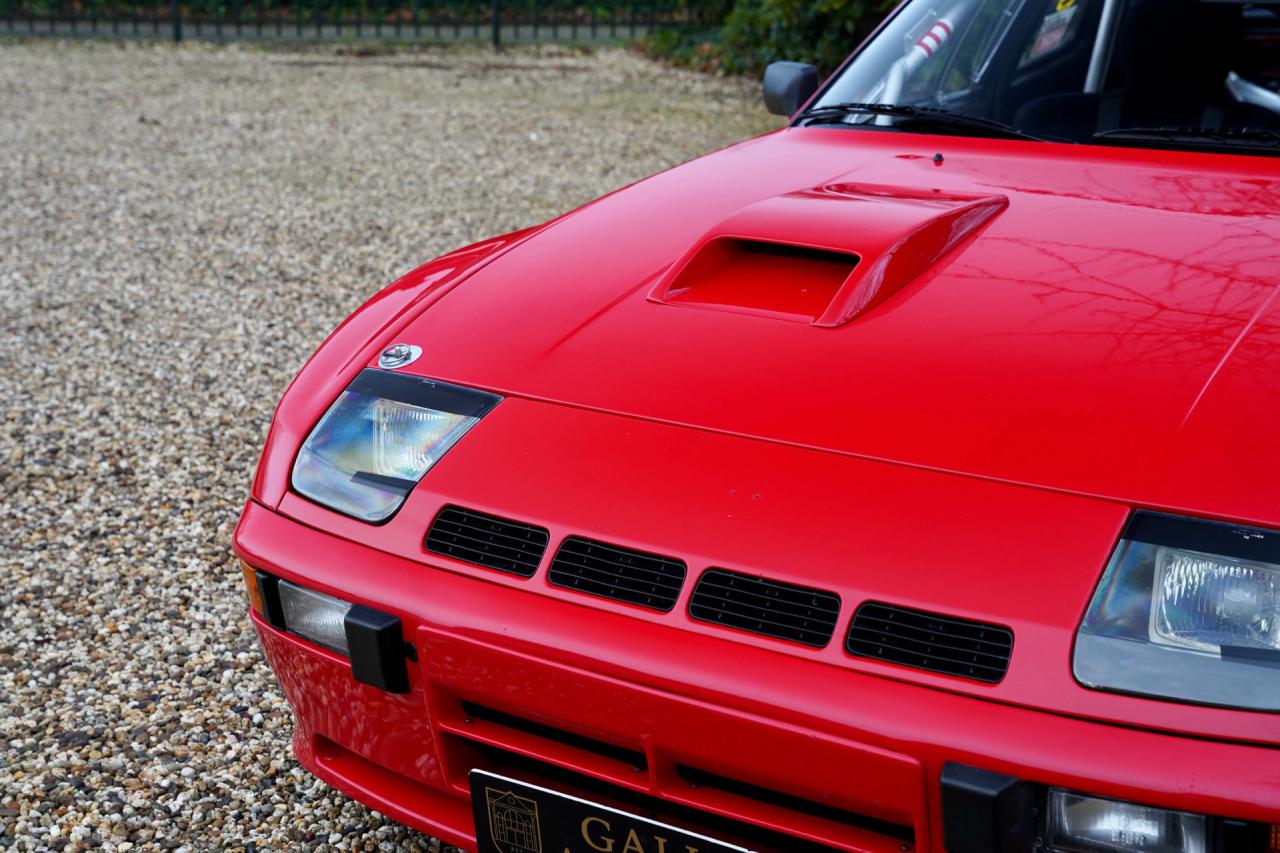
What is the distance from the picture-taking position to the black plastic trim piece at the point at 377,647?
1.65 metres

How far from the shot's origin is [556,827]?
161 cm

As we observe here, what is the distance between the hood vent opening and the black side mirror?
1.21m

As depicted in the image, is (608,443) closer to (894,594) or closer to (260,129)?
(894,594)

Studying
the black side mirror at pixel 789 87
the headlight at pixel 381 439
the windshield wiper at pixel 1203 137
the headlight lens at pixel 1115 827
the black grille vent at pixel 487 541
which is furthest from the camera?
the black side mirror at pixel 789 87

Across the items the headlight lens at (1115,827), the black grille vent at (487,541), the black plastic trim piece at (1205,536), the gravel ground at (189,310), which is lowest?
the gravel ground at (189,310)

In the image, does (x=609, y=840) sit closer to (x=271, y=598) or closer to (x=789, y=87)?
(x=271, y=598)

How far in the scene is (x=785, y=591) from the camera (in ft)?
4.84

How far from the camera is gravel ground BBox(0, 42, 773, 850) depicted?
7.97 feet

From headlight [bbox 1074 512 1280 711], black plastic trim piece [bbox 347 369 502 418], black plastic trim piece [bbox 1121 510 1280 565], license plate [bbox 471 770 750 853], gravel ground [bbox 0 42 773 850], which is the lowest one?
gravel ground [bbox 0 42 773 850]

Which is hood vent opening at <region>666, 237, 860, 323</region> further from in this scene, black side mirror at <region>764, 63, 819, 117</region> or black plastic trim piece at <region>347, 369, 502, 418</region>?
black side mirror at <region>764, 63, 819, 117</region>

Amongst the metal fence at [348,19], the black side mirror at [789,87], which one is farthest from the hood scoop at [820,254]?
the metal fence at [348,19]

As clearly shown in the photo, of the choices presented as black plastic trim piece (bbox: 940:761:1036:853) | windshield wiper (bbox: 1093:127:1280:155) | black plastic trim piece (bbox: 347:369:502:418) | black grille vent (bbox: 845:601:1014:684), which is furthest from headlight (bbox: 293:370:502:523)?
windshield wiper (bbox: 1093:127:1280:155)

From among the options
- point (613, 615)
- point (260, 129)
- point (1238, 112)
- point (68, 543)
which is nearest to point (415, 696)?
point (613, 615)

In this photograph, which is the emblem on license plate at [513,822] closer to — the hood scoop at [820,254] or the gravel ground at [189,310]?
the gravel ground at [189,310]
